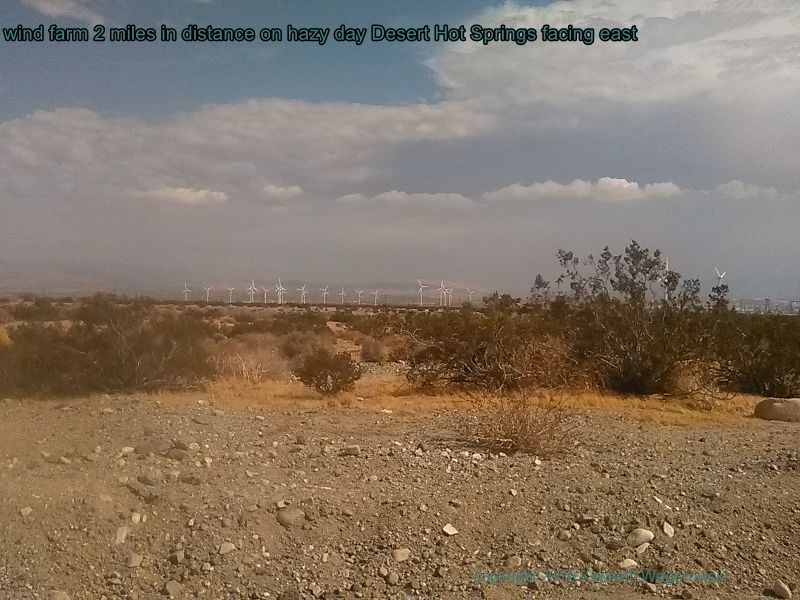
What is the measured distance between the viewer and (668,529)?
7.43 meters

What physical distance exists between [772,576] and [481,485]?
314 cm

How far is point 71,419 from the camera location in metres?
10.9

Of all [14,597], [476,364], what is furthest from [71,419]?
[476,364]

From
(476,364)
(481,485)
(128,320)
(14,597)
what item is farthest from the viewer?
(476,364)

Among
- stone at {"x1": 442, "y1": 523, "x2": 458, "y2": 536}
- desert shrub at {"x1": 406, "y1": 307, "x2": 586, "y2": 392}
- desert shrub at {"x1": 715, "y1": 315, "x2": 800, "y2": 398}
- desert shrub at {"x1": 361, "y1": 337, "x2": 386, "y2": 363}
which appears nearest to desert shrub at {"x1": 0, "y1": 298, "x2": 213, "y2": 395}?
desert shrub at {"x1": 406, "y1": 307, "x2": 586, "y2": 392}

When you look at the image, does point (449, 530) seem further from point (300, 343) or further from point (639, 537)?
point (300, 343)

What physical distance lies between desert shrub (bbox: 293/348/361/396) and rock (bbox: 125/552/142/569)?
11138mm

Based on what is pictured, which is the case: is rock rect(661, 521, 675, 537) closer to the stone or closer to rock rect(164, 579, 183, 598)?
the stone

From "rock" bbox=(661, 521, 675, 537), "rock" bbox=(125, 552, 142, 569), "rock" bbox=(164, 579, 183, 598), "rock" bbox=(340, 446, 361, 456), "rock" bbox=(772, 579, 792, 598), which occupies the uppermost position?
"rock" bbox=(340, 446, 361, 456)

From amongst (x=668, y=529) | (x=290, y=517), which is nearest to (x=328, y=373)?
(x=290, y=517)

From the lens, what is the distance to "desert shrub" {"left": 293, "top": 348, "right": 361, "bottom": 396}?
1788 cm

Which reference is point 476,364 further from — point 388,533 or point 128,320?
point 388,533

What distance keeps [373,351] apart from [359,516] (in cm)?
2527

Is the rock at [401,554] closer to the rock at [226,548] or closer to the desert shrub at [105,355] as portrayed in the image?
the rock at [226,548]
